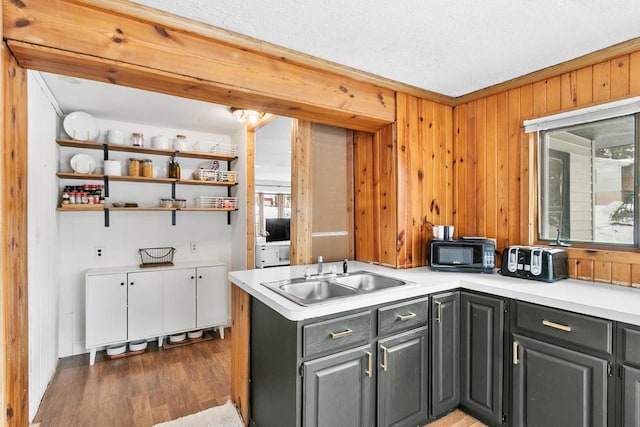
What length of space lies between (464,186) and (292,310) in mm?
2025

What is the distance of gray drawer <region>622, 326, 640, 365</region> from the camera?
147 centimetres

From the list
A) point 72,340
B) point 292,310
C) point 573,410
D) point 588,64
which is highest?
point 588,64

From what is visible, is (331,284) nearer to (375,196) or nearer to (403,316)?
(403,316)

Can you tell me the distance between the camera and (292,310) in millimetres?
1521

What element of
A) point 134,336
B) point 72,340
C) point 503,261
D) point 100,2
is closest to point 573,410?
point 503,261

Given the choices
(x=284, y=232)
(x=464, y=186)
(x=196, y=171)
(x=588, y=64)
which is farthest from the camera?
(x=284, y=232)

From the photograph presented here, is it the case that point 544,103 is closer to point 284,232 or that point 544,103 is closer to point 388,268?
point 388,268

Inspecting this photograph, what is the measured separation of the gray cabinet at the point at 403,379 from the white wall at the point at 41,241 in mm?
2258

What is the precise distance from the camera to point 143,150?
3.42 m

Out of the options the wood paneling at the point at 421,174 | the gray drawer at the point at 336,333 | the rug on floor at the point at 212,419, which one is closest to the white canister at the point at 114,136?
the rug on floor at the point at 212,419

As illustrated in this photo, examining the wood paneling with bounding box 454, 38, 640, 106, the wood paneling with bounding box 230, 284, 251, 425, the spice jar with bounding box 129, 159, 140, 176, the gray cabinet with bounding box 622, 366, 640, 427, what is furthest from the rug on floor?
the wood paneling with bounding box 454, 38, 640, 106

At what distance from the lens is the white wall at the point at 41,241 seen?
221cm

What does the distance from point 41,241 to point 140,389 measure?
53.5 inches

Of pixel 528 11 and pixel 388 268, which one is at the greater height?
pixel 528 11
